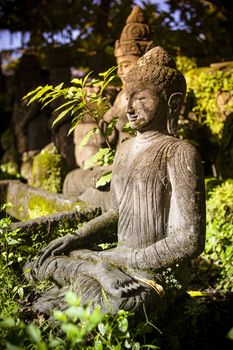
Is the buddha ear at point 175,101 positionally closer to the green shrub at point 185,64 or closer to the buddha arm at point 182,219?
the buddha arm at point 182,219

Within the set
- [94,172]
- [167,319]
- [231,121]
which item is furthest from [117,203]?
[231,121]

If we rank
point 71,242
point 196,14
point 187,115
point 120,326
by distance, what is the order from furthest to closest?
point 196,14
point 187,115
point 71,242
point 120,326

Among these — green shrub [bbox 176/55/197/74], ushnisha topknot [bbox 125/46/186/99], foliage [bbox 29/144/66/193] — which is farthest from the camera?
green shrub [bbox 176/55/197/74]

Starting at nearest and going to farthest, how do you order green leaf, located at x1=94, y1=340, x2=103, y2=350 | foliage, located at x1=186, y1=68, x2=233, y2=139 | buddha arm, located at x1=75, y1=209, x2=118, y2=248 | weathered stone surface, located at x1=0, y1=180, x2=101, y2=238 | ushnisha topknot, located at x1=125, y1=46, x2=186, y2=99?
green leaf, located at x1=94, y1=340, x2=103, y2=350 → ushnisha topknot, located at x1=125, y1=46, x2=186, y2=99 → buddha arm, located at x1=75, y1=209, x2=118, y2=248 → weathered stone surface, located at x1=0, y1=180, x2=101, y2=238 → foliage, located at x1=186, y1=68, x2=233, y2=139

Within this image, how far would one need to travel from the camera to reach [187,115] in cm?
655

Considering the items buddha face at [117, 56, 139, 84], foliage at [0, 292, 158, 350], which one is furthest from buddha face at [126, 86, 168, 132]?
buddha face at [117, 56, 139, 84]

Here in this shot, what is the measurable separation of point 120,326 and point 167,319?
754 mm

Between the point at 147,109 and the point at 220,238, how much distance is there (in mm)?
2149

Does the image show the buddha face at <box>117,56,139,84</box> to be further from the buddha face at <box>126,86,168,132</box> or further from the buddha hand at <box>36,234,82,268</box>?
the buddha hand at <box>36,234,82,268</box>

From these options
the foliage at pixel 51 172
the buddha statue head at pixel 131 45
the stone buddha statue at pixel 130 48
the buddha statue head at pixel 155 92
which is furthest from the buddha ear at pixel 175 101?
the foliage at pixel 51 172

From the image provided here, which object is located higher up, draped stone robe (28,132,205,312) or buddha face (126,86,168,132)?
buddha face (126,86,168,132)

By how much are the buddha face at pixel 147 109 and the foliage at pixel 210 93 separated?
351cm

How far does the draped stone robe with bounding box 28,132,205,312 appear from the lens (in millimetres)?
2484

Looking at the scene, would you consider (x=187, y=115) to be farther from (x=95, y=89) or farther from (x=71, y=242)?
(x=71, y=242)
